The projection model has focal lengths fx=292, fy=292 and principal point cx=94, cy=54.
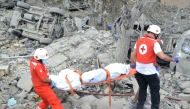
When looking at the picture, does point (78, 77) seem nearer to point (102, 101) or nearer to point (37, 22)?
point (102, 101)

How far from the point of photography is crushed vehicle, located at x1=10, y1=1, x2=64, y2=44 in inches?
447

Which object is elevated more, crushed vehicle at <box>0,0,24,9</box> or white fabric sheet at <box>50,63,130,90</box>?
crushed vehicle at <box>0,0,24,9</box>

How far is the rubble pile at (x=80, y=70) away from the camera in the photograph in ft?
22.0

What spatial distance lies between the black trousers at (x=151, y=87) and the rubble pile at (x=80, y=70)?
0.60m

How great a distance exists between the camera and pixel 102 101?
6.65m

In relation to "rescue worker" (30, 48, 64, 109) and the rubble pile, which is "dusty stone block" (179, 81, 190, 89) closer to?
the rubble pile

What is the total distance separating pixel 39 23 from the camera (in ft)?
37.7

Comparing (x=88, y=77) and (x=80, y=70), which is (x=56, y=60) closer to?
(x=80, y=70)

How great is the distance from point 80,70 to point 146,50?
11.6 feet

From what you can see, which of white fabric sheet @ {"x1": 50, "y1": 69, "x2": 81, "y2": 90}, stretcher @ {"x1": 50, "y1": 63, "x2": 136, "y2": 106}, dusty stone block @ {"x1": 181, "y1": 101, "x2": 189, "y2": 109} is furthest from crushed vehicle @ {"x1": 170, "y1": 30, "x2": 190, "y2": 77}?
white fabric sheet @ {"x1": 50, "y1": 69, "x2": 81, "y2": 90}

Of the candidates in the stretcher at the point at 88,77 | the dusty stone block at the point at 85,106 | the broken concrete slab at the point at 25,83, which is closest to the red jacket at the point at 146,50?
the stretcher at the point at 88,77

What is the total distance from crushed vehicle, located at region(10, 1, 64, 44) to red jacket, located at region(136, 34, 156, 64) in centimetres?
632

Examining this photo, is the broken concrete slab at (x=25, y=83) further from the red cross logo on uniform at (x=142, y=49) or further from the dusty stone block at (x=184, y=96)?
the dusty stone block at (x=184, y=96)

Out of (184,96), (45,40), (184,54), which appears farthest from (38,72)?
(45,40)
